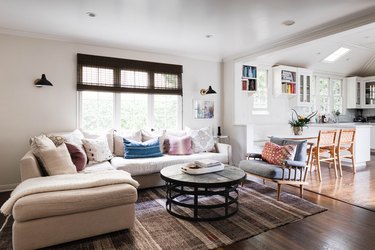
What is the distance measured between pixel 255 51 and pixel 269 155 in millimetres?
2248

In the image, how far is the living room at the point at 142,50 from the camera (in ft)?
10.3

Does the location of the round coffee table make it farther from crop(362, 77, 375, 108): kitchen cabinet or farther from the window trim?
crop(362, 77, 375, 108): kitchen cabinet

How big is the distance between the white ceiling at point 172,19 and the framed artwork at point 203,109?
1.36 meters

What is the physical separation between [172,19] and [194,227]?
2661 mm

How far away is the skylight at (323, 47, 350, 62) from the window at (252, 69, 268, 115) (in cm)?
205

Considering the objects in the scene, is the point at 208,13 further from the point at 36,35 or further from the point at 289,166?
the point at 36,35

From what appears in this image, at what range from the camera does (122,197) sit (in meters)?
2.43

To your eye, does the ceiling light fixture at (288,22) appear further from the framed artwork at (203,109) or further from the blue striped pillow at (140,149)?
the blue striped pillow at (140,149)

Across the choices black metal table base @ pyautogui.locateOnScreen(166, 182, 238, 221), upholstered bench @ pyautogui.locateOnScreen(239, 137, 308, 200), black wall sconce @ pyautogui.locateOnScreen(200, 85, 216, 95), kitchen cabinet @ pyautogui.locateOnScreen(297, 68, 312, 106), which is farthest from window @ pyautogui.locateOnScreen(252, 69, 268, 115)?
black metal table base @ pyautogui.locateOnScreen(166, 182, 238, 221)

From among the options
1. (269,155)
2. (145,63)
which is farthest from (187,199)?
(145,63)

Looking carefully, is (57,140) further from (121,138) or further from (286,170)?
(286,170)

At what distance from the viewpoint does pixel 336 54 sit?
6.86 m

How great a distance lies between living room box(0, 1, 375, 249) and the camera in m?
3.13

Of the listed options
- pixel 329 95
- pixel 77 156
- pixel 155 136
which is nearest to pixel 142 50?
pixel 155 136
